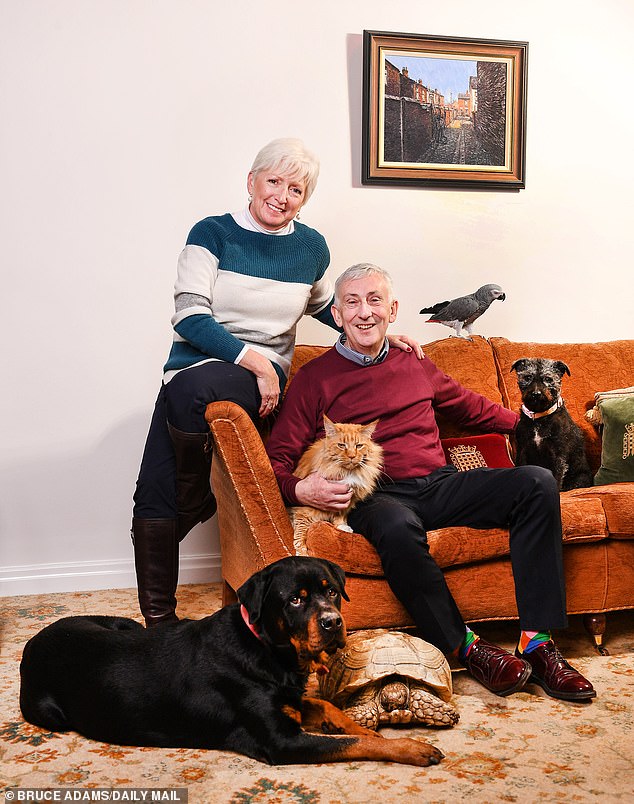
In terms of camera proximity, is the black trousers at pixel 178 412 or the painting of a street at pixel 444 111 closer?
the black trousers at pixel 178 412

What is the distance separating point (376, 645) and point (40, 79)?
251cm

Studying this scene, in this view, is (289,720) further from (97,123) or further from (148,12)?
(148,12)

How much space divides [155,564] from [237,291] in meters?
0.87

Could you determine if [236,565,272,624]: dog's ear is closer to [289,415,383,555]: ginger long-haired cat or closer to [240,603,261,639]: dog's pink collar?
[240,603,261,639]: dog's pink collar

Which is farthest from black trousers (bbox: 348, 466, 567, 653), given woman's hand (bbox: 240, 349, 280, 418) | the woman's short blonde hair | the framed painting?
the framed painting

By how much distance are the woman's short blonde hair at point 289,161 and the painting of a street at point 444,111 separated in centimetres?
96

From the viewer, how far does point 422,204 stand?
11.5 feet

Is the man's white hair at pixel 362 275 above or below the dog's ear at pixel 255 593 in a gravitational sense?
above

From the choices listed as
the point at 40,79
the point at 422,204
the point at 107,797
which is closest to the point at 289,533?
the point at 107,797

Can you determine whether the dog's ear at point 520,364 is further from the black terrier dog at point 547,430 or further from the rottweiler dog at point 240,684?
the rottweiler dog at point 240,684

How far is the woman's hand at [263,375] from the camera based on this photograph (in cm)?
243

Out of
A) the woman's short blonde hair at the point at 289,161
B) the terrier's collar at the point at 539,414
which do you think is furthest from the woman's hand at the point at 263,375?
the terrier's collar at the point at 539,414

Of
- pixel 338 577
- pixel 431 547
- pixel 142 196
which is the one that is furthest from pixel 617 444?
pixel 142 196

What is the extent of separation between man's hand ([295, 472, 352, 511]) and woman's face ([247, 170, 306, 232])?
0.83 m
